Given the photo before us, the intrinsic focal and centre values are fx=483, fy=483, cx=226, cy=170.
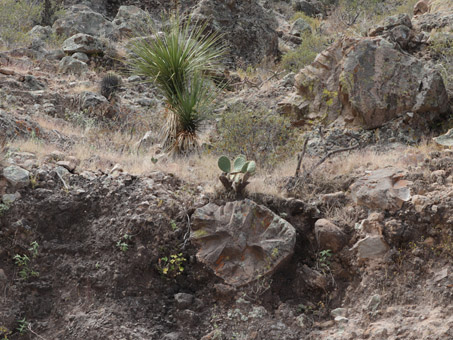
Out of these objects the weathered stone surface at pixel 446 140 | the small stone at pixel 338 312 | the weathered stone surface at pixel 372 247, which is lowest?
the small stone at pixel 338 312

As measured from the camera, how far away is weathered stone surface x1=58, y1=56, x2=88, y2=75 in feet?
43.0

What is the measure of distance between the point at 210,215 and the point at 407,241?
7.59 ft

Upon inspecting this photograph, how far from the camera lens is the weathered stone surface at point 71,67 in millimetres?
13102

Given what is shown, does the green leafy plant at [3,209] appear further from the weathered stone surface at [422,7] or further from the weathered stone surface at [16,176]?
the weathered stone surface at [422,7]

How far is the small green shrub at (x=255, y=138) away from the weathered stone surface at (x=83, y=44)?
286 inches

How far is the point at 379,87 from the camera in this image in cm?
869

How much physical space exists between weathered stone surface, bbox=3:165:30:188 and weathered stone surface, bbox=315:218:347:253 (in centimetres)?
368

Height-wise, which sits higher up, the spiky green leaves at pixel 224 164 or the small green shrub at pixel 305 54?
the spiky green leaves at pixel 224 164

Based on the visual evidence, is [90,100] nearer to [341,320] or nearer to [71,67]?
[71,67]

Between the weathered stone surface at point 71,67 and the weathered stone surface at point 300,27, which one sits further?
the weathered stone surface at point 300,27

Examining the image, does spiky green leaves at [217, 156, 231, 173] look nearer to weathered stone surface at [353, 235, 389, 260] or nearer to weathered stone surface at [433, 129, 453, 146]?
weathered stone surface at [353, 235, 389, 260]

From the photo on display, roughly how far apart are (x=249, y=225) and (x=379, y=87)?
4.33m

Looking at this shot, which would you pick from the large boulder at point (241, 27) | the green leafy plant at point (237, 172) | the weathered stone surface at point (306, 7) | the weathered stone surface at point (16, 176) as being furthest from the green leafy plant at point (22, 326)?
the weathered stone surface at point (306, 7)

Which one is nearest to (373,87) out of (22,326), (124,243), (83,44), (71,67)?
(124,243)
